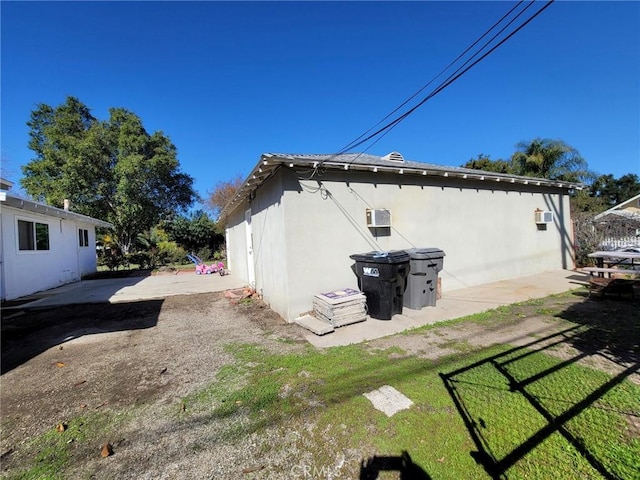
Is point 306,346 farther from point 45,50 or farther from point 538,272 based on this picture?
point 45,50

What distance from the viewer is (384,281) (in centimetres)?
525

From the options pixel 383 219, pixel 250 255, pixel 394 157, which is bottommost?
pixel 250 255

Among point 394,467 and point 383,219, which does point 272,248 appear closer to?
point 383,219

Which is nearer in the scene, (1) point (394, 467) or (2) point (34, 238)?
(1) point (394, 467)

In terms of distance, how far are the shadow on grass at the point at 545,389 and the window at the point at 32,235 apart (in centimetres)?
1289

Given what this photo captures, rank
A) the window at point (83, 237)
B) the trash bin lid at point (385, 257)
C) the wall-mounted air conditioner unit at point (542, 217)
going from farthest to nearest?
1. the window at point (83, 237)
2. the wall-mounted air conditioner unit at point (542, 217)
3. the trash bin lid at point (385, 257)

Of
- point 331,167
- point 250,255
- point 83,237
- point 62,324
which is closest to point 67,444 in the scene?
point 62,324

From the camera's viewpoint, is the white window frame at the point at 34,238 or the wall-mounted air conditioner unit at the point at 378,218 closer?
the wall-mounted air conditioner unit at the point at 378,218

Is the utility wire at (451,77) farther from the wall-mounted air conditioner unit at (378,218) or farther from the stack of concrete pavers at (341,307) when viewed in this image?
the stack of concrete pavers at (341,307)

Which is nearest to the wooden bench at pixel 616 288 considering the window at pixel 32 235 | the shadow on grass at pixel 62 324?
the shadow on grass at pixel 62 324

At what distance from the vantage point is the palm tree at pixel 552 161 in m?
18.5

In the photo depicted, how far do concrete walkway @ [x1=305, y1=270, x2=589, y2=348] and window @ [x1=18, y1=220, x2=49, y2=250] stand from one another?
10.7m

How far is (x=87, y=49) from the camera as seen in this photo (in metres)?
8.69

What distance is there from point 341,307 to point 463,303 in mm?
3249
